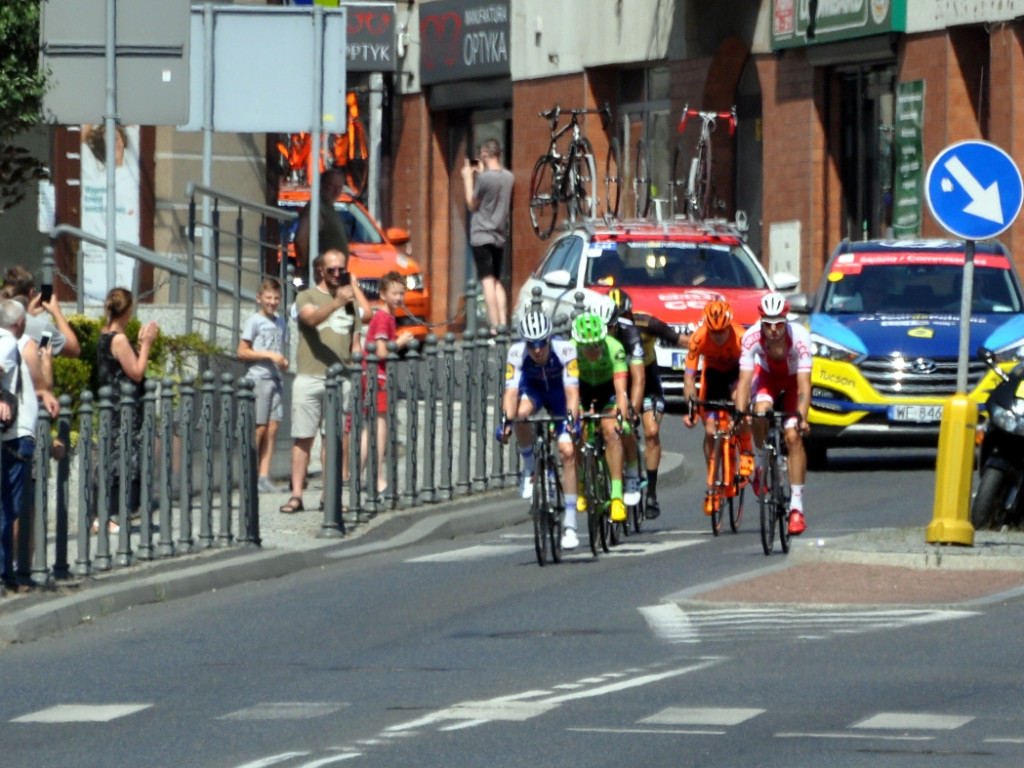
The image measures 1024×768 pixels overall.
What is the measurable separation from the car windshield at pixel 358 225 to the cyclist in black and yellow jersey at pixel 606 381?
1438 cm

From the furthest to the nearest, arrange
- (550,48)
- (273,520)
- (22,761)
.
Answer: (550,48) < (273,520) < (22,761)

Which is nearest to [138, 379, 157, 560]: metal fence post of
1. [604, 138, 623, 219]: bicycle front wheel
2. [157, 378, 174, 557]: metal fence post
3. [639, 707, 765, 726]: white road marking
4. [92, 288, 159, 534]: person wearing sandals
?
[157, 378, 174, 557]: metal fence post

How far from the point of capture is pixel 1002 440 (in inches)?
634

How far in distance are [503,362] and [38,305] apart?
4926 millimetres

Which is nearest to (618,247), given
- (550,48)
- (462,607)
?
(462,607)

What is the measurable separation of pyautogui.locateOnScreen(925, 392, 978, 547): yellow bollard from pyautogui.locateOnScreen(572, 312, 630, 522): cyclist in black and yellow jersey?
206 cm

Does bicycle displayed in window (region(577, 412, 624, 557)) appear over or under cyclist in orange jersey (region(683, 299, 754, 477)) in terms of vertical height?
under

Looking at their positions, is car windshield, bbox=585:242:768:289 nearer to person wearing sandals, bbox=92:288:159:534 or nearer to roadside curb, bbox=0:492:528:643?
roadside curb, bbox=0:492:528:643

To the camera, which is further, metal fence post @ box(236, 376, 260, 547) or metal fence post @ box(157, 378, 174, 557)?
metal fence post @ box(236, 376, 260, 547)

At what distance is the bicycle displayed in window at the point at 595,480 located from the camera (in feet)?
54.0

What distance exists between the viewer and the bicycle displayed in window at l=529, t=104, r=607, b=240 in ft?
126

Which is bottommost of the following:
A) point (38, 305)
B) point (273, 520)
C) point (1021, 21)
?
point (273, 520)

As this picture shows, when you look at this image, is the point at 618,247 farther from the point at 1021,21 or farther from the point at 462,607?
the point at 462,607

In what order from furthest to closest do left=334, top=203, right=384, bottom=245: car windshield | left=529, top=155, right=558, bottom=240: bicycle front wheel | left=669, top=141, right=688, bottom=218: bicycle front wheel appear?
1. left=529, top=155, right=558, bottom=240: bicycle front wheel
2. left=669, top=141, right=688, bottom=218: bicycle front wheel
3. left=334, top=203, right=384, bottom=245: car windshield
